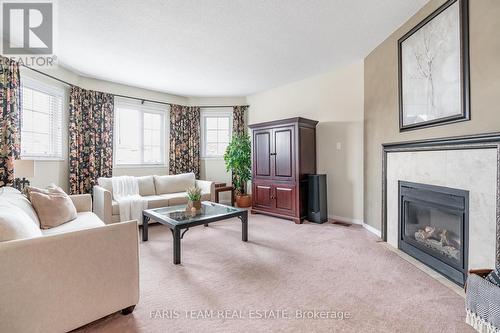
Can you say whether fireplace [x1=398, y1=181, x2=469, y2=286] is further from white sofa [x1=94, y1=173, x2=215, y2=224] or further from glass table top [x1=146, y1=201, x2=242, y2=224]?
white sofa [x1=94, y1=173, x2=215, y2=224]

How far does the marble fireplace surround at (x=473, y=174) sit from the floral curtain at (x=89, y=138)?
4.92 metres

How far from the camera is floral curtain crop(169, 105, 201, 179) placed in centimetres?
557

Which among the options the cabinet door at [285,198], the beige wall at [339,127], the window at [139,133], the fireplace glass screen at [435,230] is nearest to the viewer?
the fireplace glass screen at [435,230]

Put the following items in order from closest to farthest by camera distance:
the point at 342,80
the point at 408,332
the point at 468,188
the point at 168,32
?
the point at 408,332 → the point at 468,188 → the point at 168,32 → the point at 342,80

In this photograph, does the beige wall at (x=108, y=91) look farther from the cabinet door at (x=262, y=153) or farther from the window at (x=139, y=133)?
the cabinet door at (x=262, y=153)

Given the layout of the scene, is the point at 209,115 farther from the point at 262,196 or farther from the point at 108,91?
the point at 262,196

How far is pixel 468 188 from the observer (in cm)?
204

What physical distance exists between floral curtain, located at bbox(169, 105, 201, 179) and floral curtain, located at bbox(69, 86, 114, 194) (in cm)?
128

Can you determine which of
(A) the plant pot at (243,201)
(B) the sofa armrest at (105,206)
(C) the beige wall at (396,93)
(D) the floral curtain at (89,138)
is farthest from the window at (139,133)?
(C) the beige wall at (396,93)

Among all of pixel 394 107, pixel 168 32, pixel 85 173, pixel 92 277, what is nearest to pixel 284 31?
pixel 168 32

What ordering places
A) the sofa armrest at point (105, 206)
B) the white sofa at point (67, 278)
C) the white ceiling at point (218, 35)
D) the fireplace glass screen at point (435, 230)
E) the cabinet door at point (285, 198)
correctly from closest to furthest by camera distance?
the white sofa at point (67, 278)
the fireplace glass screen at point (435, 230)
the white ceiling at point (218, 35)
the sofa armrest at point (105, 206)
the cabinet door at point (285, 198)

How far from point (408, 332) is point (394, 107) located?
2.54 meters

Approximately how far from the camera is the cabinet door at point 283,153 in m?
4.23

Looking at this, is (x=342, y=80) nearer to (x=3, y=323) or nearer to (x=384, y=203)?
(x=384, y=203)
